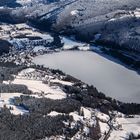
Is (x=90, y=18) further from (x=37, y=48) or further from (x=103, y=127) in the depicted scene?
(x=103, y=127)

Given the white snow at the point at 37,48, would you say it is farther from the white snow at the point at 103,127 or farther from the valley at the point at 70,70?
the white snow at the point at 103,127

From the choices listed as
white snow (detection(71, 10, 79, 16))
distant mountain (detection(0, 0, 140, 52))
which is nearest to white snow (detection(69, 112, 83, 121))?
distant mountain (detection(0, 0, 140, 52))

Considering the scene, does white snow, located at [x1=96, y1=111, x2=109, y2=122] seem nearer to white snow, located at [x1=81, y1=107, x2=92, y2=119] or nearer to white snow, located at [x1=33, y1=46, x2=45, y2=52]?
white snow, located at [x1=81, y1=107, x2=92, y2=119]

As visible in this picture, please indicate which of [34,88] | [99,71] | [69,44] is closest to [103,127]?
[34,88]

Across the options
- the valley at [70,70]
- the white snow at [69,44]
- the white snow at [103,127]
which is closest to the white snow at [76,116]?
the valley at [70,70]

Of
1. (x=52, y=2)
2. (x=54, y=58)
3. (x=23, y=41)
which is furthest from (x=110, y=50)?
(x=52, y=2)

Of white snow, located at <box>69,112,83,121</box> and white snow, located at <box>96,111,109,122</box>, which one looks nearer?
white snow, located at <box>69,112,83,121</box>

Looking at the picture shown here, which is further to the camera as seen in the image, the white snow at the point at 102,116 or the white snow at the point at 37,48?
the white snow at the point at 37,48

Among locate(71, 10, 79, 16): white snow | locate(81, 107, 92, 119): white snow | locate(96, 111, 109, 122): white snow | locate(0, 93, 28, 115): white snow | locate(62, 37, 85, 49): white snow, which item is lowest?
locate(62, 37, 85, 49): white snow

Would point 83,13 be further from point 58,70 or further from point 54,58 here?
point 58,70
